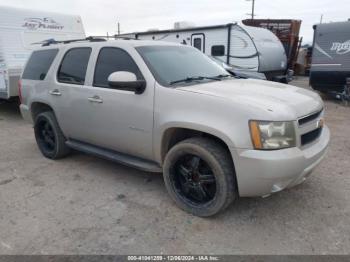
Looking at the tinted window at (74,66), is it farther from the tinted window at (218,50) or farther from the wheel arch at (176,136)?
the tinted window at (218,50)

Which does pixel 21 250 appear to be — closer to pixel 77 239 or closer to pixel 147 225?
pixel 77 239

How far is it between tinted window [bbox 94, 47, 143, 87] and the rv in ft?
31.1

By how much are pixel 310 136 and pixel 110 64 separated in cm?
253

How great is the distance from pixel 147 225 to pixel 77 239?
2.27 ft

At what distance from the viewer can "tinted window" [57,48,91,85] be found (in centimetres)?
443

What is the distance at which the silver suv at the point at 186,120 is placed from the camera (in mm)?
2908

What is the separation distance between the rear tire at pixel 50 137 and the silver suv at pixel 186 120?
0.42 ft

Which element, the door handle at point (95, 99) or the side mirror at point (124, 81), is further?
the door handle at point (95, 99)

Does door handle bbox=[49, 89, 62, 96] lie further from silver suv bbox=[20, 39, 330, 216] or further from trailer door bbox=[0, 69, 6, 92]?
trailer door bbox=[0, 69, 6, 92]

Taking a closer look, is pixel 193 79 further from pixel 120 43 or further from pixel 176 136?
pixel 120 43

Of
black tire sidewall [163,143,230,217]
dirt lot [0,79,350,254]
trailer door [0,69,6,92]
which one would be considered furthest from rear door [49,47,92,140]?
trailer door [0,69,6,92]

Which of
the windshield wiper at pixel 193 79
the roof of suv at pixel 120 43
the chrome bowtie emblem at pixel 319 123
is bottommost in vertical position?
the chrome bowtie emblem at pixel 319 123

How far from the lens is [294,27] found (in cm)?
1780

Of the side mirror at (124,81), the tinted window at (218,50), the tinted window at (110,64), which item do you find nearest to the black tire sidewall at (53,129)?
the tinted window at (110,64)
